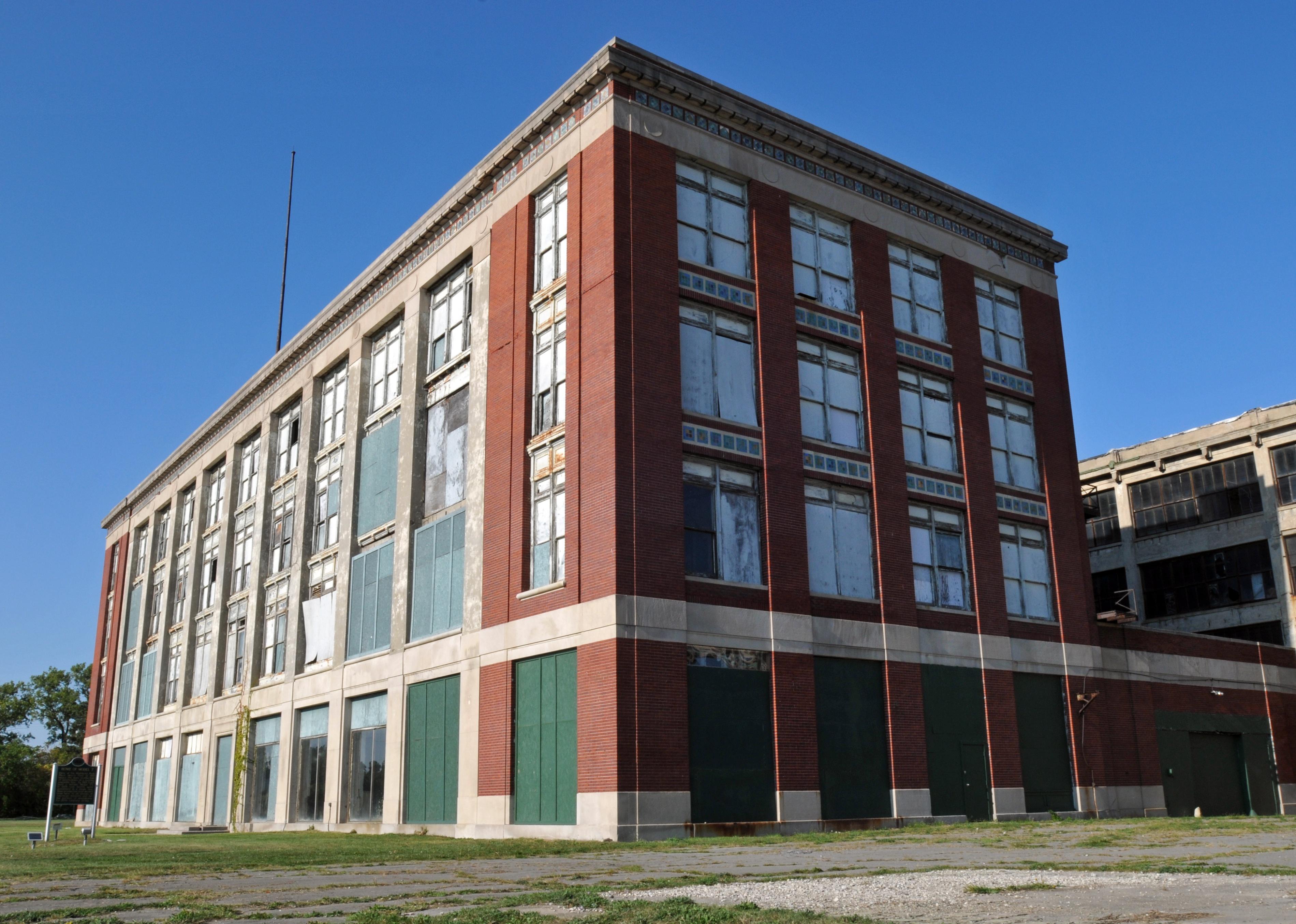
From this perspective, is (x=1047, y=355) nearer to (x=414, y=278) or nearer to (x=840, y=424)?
(x=840, y=424)

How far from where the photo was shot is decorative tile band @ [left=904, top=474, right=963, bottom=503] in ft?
110

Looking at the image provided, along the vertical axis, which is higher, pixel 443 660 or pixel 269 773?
pixel 443 660

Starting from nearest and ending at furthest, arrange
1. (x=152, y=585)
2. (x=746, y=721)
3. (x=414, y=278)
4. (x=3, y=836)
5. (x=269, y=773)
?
1. (x=746, y=721)
2. (x=3, y=836)
3. (x=414, y=278)
4. (x=269, y=773)
5. (x=152, y=585)

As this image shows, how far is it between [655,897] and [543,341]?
22.3 meters

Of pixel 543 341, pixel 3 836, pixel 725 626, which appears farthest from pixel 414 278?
pixel 3 836

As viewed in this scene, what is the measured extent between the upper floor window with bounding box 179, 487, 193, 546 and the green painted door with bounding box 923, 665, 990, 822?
40113 mm

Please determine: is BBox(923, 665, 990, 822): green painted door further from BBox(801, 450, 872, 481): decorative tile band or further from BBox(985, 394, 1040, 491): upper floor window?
BBox(985, 394, 1040, 491): upper floor window

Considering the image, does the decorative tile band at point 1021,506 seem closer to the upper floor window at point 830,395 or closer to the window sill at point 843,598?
the upper floor window at point 830,395

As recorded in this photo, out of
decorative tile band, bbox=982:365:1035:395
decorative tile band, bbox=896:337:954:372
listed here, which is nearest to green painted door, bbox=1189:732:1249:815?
decorative tile band, bbox=982:365:1035:395

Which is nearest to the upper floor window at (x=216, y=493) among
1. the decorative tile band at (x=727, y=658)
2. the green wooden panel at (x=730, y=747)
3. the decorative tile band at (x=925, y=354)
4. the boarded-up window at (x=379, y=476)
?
the boarded-up window at (x=379, y=476)

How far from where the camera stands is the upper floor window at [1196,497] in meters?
47.5

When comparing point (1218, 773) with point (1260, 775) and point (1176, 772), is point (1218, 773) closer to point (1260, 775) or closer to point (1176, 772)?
point (1260, 775)

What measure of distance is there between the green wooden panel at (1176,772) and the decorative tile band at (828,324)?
16.4 meters

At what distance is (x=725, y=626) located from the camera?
27.9 meters
